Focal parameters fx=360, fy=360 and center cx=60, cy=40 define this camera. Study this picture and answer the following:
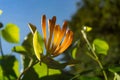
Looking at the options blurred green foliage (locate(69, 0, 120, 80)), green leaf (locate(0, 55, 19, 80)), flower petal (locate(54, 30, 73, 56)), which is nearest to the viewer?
flower petal (locate(54, 30, 73, 56))

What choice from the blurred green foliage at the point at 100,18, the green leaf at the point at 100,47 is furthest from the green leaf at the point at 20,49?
the blurred green foliage at the point at 100,18

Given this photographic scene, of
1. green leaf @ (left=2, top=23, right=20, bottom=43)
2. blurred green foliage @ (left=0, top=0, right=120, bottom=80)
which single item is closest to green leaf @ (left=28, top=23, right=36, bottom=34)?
blurred green foliage @ (left=0, top=0, right=120, bottom=80)

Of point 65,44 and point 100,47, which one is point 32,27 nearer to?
point 65,44

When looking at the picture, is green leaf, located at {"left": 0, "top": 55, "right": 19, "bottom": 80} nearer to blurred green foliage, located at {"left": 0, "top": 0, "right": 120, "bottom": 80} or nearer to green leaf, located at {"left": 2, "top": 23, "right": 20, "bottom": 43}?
blurred green foliage, located at {"left": 0, "top": 0, "right": 120, "bottom": 80}

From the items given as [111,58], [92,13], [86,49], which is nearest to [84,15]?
[92,13]

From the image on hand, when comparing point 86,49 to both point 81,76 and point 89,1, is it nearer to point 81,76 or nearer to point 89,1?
point 81,76

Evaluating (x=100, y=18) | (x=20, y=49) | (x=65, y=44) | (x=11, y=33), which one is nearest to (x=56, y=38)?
(x=65, y=44)
